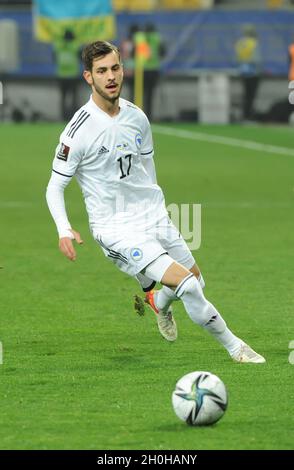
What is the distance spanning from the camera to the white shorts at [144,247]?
32.2 ft

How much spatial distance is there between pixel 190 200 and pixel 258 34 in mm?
20330

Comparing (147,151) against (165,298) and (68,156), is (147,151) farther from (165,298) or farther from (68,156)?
(165,298)

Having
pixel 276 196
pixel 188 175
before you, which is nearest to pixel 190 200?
pixel 276 196

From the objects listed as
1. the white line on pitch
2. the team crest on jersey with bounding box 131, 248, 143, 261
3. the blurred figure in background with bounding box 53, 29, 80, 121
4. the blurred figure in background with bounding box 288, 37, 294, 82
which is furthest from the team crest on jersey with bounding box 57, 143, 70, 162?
the blurred figure in background with bounding box 53, 29, 80, 121

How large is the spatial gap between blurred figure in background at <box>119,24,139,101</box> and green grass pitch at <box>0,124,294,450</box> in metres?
18.6

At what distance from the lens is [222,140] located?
34.9 meters

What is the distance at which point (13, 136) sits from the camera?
35531mm

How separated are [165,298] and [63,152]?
1559 mm

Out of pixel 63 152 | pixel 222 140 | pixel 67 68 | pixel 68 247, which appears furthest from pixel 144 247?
pixel 67 68

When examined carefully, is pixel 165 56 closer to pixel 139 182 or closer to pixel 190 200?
pixel 190 200

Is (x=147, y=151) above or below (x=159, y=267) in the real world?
above

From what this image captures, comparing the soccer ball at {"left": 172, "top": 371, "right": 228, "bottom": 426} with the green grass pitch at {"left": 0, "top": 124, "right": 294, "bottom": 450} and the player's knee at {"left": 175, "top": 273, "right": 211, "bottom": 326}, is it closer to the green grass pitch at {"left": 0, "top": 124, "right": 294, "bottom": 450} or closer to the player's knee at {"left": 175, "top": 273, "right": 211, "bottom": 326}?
the green grass pitch at {"left": 0, "top": 124, "right": 294, "bottom": 450}

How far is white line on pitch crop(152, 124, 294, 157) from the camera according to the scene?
3189 cm

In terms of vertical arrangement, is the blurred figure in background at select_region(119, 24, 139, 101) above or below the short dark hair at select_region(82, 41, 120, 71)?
below
